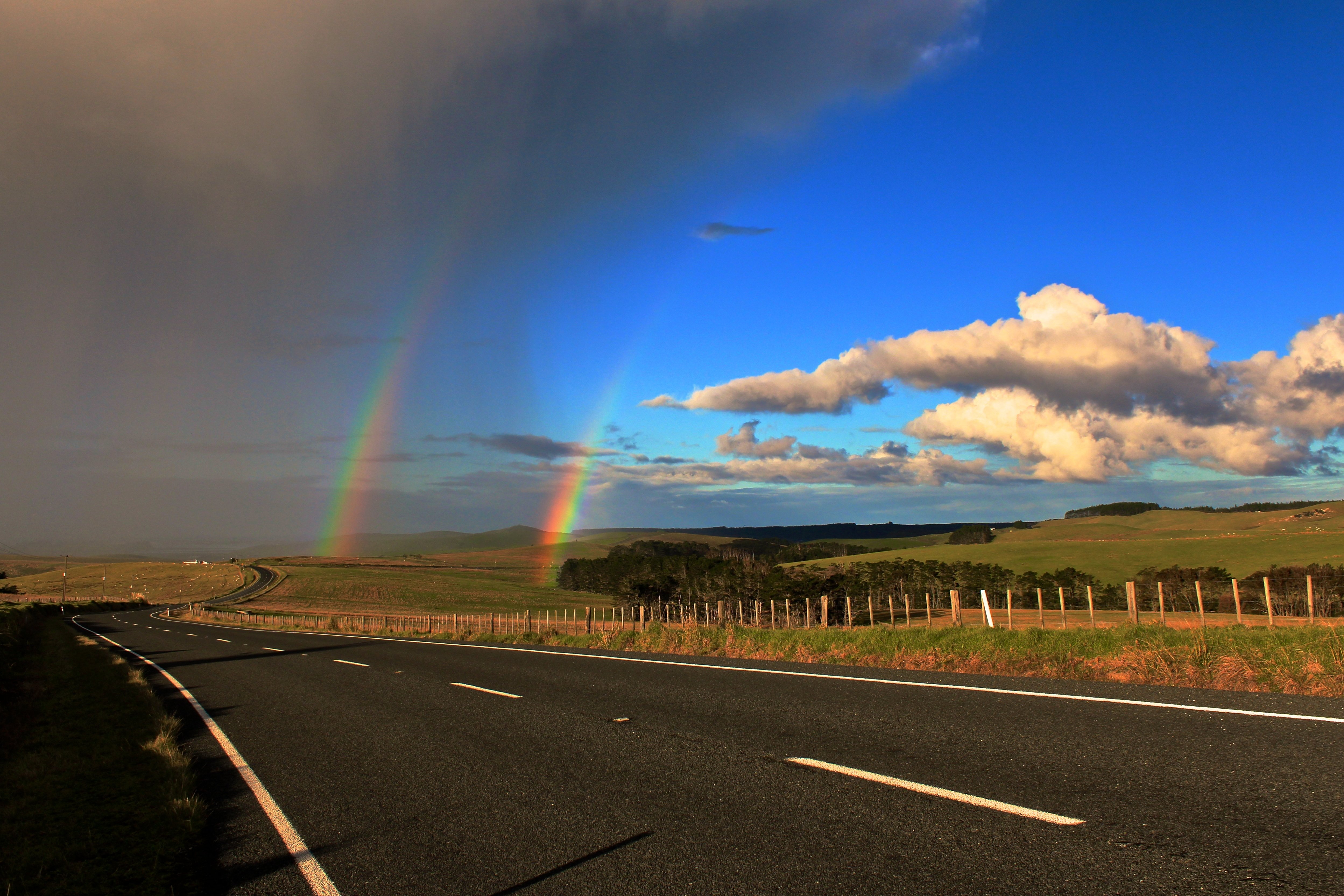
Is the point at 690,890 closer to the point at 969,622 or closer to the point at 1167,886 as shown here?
the point at 1167,886

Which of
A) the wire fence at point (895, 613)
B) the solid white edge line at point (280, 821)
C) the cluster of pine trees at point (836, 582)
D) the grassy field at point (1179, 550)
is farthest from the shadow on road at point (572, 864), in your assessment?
the grassy field at point (1179, 550)

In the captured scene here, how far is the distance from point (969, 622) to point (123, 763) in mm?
63970

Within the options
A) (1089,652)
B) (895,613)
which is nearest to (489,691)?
(1089,652)

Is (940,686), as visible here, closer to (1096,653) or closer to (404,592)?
(1096,653)

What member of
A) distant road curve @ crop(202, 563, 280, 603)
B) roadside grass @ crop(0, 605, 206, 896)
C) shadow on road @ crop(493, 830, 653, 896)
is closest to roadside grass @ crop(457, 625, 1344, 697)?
shadow on road @ crop(493, 830, 653, 896)

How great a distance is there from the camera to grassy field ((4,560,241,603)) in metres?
125

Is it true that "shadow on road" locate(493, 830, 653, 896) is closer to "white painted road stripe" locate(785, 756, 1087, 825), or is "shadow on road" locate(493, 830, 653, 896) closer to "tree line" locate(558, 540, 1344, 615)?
"white painted road stripe" locate(785, 756, 1087, 825)

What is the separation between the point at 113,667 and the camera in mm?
22094

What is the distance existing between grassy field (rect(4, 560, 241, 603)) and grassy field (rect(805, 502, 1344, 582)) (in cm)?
9957

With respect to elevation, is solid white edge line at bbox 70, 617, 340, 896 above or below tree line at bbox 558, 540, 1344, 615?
above

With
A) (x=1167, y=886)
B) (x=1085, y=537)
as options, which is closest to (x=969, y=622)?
(x=1167, y=886)

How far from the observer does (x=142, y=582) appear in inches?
5645

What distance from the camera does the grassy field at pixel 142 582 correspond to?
125 meters

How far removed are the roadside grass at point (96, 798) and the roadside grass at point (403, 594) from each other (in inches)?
3222
